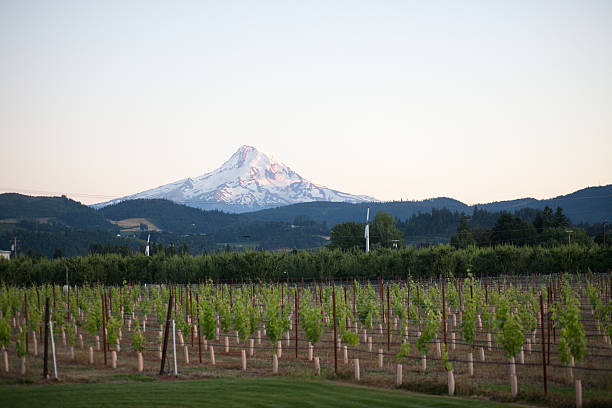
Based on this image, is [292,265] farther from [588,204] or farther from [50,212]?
[588,204]

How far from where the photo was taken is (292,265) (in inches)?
2156

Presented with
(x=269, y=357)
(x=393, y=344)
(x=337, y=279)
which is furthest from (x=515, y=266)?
(x=269, y=357)

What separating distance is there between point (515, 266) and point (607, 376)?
37.7 m

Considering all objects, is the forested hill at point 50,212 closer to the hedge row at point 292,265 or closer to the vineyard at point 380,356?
the hedge row at point 292,265

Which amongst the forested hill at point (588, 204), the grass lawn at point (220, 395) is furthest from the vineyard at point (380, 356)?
the forested hill at point (588, 204)

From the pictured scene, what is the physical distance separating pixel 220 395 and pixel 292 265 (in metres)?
41.0

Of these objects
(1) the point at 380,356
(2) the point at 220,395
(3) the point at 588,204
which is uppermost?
(3) the point at 588,204

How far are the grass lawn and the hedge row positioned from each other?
37.1 m

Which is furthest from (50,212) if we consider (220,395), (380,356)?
(220,395)

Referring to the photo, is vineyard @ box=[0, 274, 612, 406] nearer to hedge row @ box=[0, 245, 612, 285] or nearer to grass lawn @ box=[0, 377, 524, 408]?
grass lawn @ box=[0, 377, 524, 408]

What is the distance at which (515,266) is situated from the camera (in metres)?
51.5

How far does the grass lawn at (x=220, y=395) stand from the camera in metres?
13.0

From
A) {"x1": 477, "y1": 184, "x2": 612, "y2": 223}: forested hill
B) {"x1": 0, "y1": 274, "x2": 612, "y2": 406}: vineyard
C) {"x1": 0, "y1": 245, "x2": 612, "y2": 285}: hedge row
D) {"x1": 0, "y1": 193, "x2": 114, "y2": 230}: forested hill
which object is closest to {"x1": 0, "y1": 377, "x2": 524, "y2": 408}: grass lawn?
{"x1": 0, "y1": 274, "x2": 612, "y2": 406}: vineyard

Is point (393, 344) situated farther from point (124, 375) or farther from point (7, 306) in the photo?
point (7, 306)
